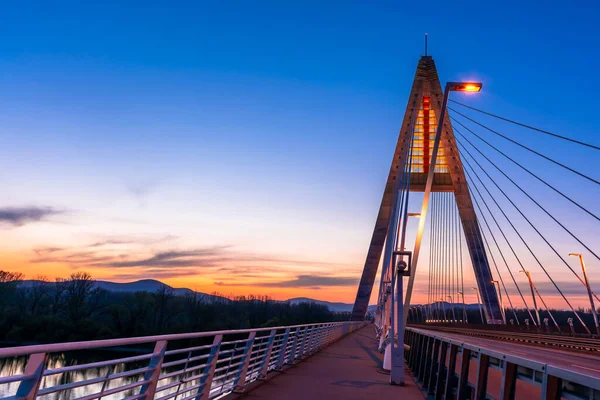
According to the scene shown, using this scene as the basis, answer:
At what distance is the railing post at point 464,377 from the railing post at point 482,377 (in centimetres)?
69

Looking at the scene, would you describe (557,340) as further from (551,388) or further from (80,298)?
(80,298)

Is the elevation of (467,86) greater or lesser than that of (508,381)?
greater

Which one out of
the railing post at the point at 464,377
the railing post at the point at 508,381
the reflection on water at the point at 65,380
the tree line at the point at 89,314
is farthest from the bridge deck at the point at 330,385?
the tree line at the point at 89,314

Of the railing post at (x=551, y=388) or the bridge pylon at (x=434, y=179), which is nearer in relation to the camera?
the railing post at (x=551, y=388)

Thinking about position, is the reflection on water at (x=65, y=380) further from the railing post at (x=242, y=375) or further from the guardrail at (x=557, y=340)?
the guardrail at (x=557, y=340)

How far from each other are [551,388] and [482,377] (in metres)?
2.21

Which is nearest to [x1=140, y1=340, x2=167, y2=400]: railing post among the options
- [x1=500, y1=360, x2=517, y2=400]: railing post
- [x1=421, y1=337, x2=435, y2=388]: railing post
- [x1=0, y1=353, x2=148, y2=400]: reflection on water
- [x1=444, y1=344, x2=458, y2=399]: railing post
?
[x1=500, y1=360, x2=517, y2=400]: railing post

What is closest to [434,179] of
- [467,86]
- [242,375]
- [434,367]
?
[467,86]

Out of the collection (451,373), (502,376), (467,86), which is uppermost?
(467,86)

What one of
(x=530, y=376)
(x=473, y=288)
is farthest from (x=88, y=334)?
(x=530, y=376)

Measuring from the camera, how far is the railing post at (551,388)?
4.03 m

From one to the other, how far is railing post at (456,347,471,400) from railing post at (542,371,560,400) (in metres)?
2.98

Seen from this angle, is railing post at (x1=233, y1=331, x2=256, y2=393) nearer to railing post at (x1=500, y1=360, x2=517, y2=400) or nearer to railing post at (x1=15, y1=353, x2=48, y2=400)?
railing post at (x1=500, y1=360, x2=517, y2=400)

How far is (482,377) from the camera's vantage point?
20.2 ft
